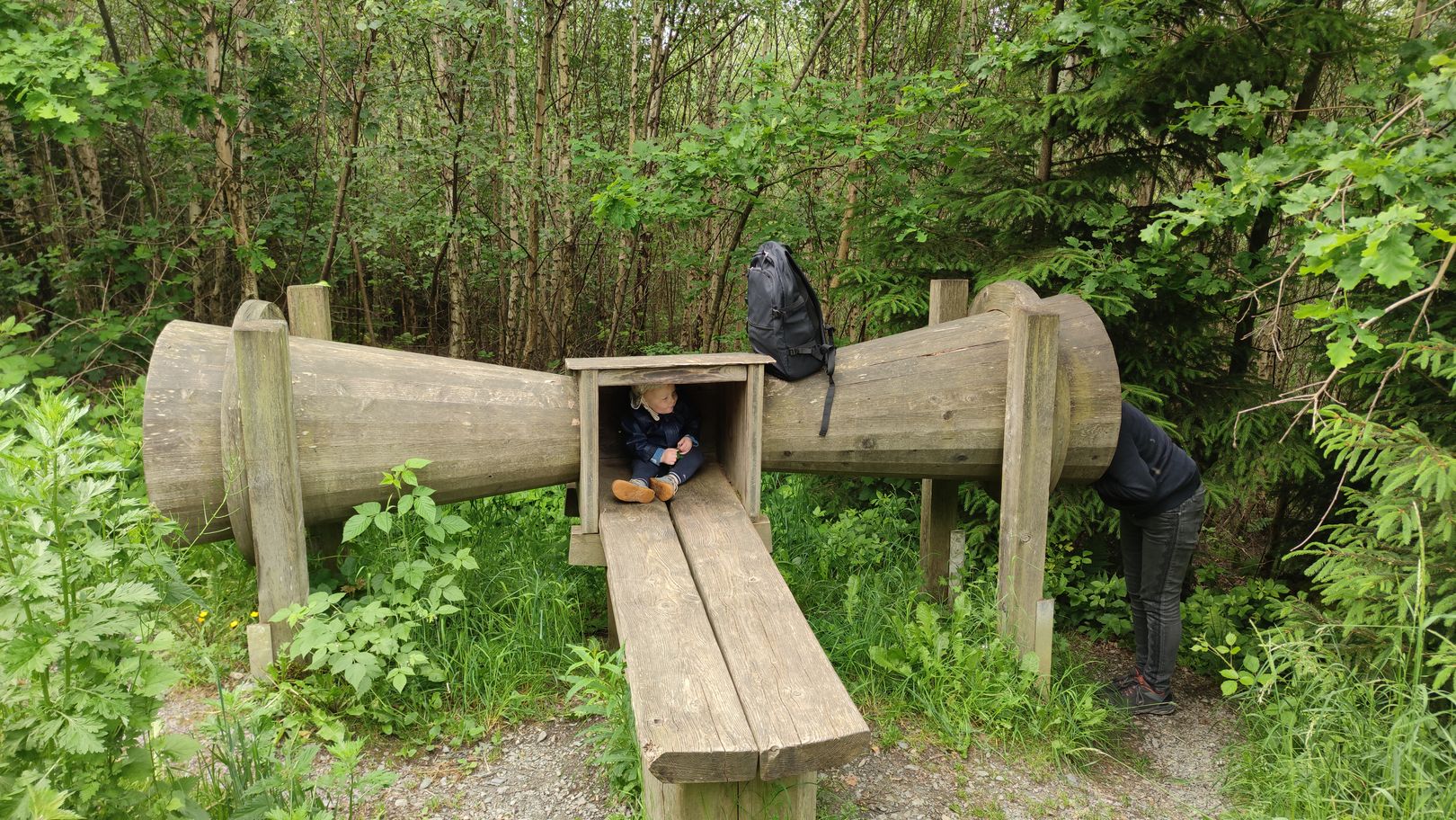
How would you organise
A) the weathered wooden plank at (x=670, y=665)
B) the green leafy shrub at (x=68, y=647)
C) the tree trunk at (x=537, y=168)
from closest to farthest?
the green leafy shrub at (x=68, y=647) → the weathered wooden plank at (x=670, y=665) → the tree trunk at (x=537, y=168)

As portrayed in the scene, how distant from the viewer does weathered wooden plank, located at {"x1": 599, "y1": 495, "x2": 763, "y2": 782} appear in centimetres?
235

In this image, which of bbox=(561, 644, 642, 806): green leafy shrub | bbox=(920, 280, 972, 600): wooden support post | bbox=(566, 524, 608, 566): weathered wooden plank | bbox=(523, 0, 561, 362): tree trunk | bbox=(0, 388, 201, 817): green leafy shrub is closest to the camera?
bbox=(0, 388, 201, 817): green leafy shrub

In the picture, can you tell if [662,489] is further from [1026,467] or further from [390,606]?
[1026,467]

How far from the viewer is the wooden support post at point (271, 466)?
330 cm

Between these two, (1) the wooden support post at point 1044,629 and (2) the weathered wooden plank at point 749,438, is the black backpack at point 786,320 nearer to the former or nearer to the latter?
(2) the weathered wooden plank at point 749,438

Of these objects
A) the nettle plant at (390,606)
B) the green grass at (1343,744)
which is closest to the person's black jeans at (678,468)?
the nettle plant at (390,606)

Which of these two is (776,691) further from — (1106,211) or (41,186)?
(41,186)

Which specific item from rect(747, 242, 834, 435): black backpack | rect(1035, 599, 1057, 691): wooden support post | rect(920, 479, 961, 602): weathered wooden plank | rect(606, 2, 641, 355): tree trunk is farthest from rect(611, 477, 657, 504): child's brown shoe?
rect(606, 2, 641, 355): tree trunk

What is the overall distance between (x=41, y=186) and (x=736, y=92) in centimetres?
718

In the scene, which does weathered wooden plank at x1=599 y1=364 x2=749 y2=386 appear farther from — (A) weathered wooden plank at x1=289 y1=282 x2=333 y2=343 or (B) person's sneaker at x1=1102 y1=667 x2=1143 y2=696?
(B) person's sneaker at x1=1102 y1=667 x2=1143 y2=696

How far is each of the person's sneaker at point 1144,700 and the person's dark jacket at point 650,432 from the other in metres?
2.52

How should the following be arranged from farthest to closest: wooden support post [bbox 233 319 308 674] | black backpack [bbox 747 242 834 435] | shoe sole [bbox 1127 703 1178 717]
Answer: shoe sole [bbox 1127 703 1178 717] < black backpack [bbox 747 242 834 435] < wooden support post [bbox 233 319 308 674]

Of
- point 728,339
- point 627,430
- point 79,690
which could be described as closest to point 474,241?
Answer: point 728,339

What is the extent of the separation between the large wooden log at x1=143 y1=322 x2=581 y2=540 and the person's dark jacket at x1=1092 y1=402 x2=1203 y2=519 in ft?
8.55
